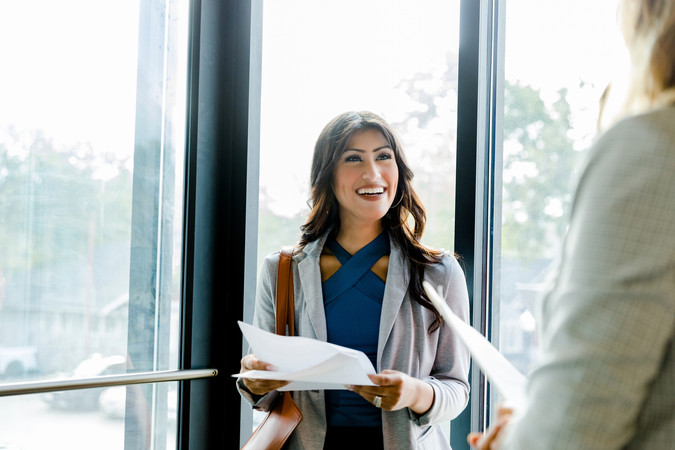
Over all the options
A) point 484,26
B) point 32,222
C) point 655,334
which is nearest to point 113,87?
point 32,222

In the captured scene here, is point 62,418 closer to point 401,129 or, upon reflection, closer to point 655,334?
point 401,129

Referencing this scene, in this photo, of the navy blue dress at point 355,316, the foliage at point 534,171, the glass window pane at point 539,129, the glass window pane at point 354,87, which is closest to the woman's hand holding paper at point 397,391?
the navy blue dress at point 355,316

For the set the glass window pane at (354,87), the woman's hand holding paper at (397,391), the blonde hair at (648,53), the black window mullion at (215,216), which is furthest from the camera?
the black window mullion at (215,216)

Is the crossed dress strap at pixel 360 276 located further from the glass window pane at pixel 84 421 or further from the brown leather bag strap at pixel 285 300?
the glass window pane at pixel 84 421

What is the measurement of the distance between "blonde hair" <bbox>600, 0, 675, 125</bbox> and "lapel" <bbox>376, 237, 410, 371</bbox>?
1.01m

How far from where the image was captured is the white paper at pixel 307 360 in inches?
51.9

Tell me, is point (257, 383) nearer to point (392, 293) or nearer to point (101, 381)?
point (392, 293)

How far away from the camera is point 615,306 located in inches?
25.8

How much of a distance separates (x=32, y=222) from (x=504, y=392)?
1.65 meters

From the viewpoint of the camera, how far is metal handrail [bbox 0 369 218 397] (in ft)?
6.17

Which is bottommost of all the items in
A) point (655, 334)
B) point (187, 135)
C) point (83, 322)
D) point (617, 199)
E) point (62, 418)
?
point (62, 418)

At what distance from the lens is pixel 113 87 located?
7.37 feet

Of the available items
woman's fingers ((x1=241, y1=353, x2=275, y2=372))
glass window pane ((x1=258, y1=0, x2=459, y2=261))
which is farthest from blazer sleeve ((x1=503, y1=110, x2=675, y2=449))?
glass window pane ((x1=258, y1=0, x2=459, y2=261))

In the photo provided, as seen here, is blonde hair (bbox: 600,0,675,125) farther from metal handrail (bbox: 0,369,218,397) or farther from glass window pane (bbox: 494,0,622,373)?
metal handrail (bbox: 0,369,218,397)
